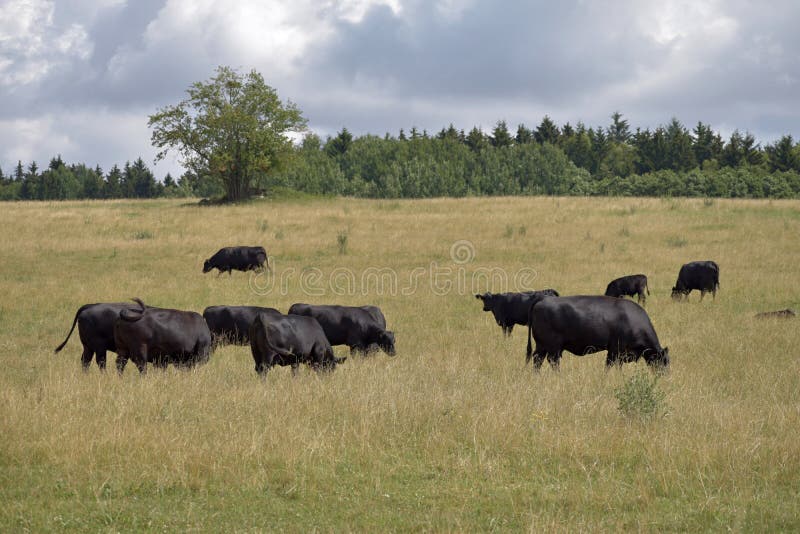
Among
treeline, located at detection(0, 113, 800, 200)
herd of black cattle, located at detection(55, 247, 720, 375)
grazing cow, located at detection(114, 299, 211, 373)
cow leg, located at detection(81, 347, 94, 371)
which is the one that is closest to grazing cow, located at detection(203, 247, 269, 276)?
herd of black cattle, located at detection(55, 247, 720, 375)

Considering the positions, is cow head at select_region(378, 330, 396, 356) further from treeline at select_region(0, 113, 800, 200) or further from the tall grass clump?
treeline at select_region(0, 113, 800, 200)

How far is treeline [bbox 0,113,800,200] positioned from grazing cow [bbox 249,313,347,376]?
68.6 metres

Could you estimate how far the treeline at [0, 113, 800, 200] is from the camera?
81.3 meters

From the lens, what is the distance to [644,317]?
12.0m

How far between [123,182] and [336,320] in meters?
119

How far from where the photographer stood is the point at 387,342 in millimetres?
13789

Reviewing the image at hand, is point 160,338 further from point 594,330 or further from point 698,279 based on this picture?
point 698,279

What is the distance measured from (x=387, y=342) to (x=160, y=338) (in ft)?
13.2

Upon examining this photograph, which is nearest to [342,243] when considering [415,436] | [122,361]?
[122,361]

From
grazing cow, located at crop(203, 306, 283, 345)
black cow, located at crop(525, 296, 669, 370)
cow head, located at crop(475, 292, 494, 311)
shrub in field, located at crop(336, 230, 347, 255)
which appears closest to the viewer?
black cow, located at crop(525, 296, 669, 370)

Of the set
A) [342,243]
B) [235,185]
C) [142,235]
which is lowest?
[342,243]

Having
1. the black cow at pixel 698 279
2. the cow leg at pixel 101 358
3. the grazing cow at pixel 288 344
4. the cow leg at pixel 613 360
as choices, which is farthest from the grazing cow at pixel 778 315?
the cow leg at pixel 101 358

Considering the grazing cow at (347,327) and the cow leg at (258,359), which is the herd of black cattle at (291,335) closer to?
the cow leg at (258,359)

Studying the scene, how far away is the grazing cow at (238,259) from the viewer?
88.8 feet
